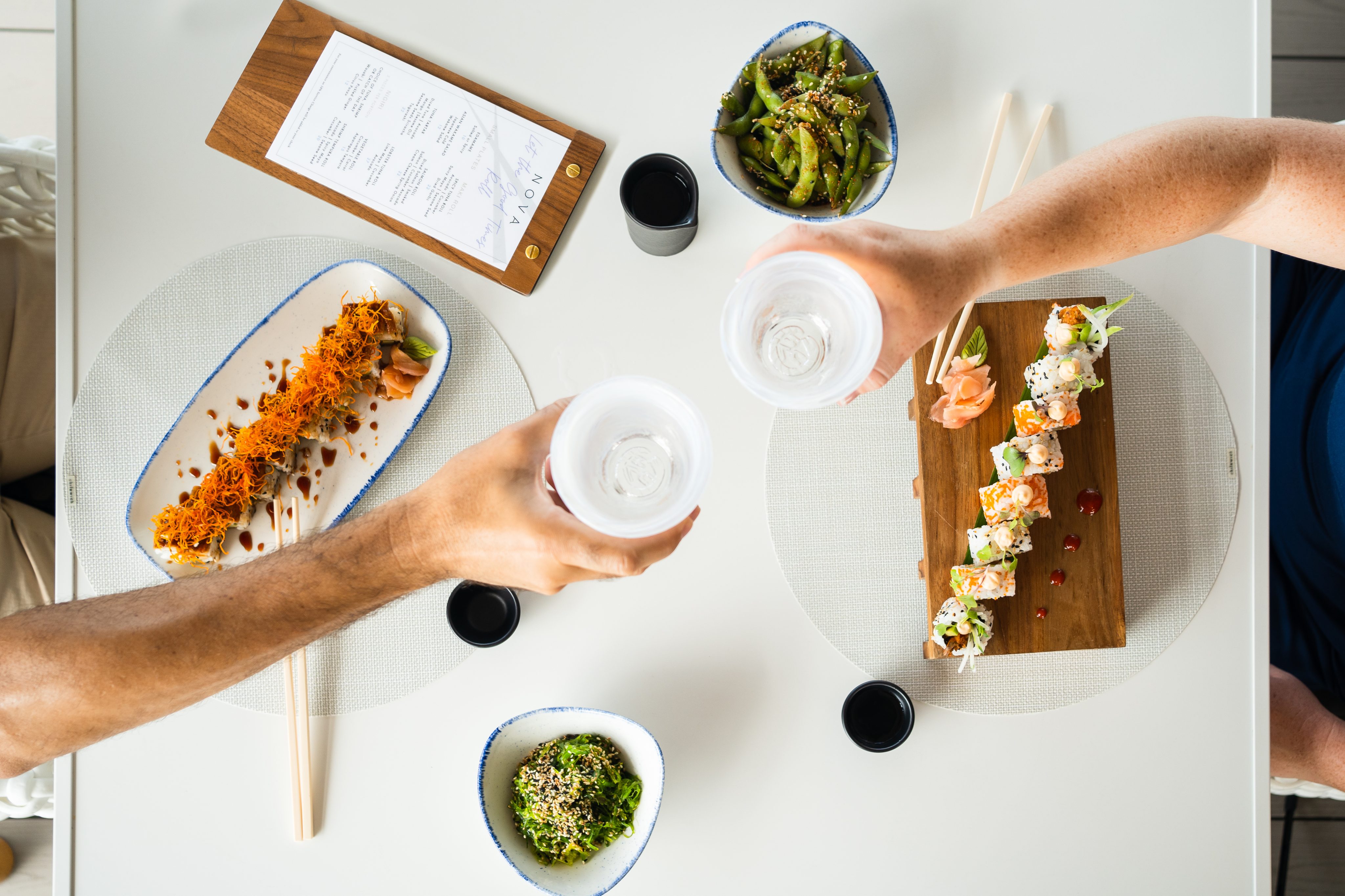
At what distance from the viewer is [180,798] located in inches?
49.1

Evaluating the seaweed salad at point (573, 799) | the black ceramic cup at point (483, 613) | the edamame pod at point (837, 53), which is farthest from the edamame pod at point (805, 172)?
the seaweed salad at point (573, 799)

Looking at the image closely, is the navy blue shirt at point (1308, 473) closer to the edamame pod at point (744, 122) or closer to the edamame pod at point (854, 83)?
the edamame pod at point (854, 83)

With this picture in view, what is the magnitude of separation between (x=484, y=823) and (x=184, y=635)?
55 cm

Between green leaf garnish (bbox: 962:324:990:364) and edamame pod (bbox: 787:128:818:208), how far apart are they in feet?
1.09

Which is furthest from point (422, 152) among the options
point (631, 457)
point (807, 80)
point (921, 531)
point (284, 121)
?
point (921, 531)

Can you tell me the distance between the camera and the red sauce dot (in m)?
1.20

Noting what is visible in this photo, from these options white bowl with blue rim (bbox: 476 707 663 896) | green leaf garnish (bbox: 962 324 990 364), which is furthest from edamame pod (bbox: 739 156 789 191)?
white bowl with blue rim (bbox: 476 707 663 896)

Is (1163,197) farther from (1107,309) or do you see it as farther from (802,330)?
(802,330)

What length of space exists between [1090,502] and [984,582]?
230mm

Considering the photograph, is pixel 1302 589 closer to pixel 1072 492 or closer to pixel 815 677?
pixel 1072 492

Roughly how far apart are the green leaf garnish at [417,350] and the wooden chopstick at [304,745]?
1.02 feet

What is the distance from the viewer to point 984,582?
1145 mm

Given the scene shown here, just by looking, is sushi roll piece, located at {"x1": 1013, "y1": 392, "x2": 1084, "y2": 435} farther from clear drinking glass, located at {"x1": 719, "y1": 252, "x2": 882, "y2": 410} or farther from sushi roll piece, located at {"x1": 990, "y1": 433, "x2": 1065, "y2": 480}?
clear drinking glass, located at {"x1": 719, "y1": 252, "x2": 882, "y2": 410}

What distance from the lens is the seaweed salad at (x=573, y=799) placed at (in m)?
1.14
